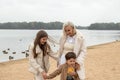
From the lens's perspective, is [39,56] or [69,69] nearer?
[69,69]

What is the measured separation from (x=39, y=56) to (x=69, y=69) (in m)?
0.67

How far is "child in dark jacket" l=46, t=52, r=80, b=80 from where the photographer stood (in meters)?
5.62

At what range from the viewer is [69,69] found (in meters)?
5.70

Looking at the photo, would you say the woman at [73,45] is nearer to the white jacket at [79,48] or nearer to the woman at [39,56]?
→ the white jacket at [79,48]

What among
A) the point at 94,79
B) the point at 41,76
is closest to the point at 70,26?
the point at 41,76

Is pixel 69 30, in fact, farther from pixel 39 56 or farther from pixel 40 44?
pixel 39 56

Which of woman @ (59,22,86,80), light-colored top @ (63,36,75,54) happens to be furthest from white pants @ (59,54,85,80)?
light-colored top @ (63,36,75,54)

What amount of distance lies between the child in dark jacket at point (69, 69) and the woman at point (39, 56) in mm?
335

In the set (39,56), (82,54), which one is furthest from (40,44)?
(82,54)

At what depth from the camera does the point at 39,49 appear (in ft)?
19.6

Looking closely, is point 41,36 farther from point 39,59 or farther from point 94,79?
point 94,79

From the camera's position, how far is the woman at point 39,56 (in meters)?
5.93

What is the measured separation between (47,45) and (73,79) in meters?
0.78

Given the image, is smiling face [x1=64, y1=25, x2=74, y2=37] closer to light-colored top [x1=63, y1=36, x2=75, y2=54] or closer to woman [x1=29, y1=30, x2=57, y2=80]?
light-colored top [x1=63, y1=36, x2=75, y2=54]
